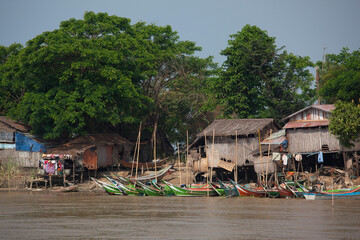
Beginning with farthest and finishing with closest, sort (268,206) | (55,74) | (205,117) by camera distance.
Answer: (205,117), (55,74), (268,206)

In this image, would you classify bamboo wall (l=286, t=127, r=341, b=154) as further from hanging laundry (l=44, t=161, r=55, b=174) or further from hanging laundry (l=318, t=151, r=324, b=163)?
hanging laundry (l=44, t=161, r=55, b=174)

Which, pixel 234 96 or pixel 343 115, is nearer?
pixel 343 115

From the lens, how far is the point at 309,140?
24.2m

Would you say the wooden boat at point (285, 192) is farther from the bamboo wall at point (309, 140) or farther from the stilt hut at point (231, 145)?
the stilt hut at point (231, 145)

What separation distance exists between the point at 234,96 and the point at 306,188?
1043 centimetres

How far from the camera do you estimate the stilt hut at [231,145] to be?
26016 millimetres

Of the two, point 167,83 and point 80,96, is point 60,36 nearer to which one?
point 80,96

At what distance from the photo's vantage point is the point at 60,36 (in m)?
28.0

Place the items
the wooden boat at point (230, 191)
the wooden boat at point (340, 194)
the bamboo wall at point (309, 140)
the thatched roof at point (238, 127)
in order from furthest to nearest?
the thatched roof at point (238, 127)
the bamboo wall at point (309, 140)
the wooden boat at point (230, 191)
the wooden boat at point (340, 194)

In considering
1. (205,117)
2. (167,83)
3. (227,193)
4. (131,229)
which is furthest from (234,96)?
(131,229)

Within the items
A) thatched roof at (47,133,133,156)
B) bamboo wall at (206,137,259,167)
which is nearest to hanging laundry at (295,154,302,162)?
bamboo wall at (206,137,259,167)

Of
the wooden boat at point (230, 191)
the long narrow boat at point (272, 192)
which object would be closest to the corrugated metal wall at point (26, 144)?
the wooden boat at point (230, 191)

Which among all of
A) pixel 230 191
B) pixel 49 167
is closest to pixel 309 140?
pixel 230 191

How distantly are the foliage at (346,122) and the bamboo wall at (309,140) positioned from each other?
2.22m
